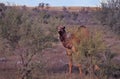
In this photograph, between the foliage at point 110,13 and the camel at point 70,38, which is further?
the foliage at point 110,13

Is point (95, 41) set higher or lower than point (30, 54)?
higher

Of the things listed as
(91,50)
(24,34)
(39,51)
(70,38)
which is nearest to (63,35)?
(70,38)

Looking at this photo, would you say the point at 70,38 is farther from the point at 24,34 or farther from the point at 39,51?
the point at 24,34

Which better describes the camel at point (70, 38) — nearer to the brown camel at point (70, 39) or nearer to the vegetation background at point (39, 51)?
the brown camel at point (70, 39)

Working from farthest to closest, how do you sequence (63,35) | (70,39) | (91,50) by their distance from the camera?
(70,39) < (63,35) < (91,50)

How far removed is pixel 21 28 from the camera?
78.9 ft

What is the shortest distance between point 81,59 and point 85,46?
0.63m

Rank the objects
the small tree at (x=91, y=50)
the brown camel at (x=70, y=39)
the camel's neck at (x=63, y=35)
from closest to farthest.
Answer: the small tree at (x=91, y=50)
the brown camel at (x=70, y=39)
the camel's neck at (x=63, y=35)

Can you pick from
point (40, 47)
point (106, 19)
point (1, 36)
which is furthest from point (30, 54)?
point (106, 19)

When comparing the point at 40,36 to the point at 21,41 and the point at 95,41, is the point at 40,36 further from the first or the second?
the point at 95,41

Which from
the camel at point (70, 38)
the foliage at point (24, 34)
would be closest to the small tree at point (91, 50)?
the camel at point (70, 38)

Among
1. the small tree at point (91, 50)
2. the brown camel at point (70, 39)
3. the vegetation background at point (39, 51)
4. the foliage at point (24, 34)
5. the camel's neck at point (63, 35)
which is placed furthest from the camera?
the foliage at point (24, 34)

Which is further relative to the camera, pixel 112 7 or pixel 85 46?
pixel 112 7

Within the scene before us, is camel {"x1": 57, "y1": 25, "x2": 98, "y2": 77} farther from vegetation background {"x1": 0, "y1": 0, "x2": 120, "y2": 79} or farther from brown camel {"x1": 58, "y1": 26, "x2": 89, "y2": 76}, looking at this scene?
vegetation background {"x1": 0, "y1": 0, "x2": 120, "y2": 79}
